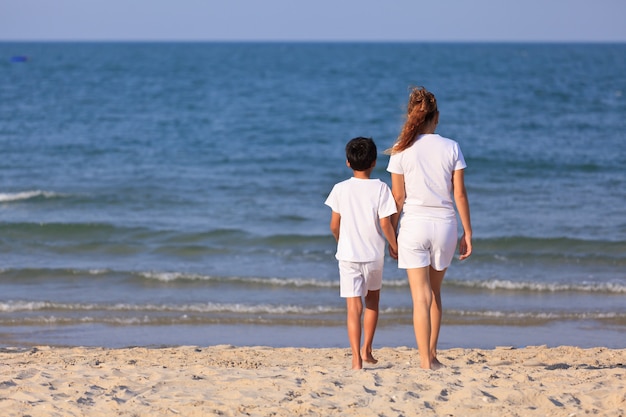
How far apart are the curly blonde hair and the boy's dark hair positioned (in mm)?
136

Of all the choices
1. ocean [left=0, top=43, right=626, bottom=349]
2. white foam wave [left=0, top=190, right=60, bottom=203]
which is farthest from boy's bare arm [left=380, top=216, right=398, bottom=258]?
white foam wave [left=0, top=190, right=60, bottom=203]

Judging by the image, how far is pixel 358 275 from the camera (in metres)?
5.30

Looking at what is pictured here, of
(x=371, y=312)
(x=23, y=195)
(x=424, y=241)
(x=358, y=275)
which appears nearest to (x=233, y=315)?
(x=371, y=312)

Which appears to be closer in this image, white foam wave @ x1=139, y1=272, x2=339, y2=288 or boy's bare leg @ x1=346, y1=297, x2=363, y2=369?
boy's bare leg @ x1=346, y1=297, x2=363, y2=369

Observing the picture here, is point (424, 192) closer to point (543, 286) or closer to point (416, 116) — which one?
point (416, 116)

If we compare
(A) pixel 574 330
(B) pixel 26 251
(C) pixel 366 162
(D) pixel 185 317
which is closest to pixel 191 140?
(B) pixel 26 251

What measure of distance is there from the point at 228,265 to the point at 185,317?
7.20 ft

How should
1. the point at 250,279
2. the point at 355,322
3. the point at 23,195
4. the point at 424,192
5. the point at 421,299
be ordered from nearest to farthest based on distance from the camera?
the point at 424,192 → the point at 421,299 → the point at 355,322 → the point at 250,279 → the point at 23,195

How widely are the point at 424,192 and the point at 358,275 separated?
0.71 meters

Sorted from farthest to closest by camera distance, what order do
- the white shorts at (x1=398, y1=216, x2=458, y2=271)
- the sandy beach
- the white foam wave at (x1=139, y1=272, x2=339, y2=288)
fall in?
the white foam wave at (x1=139, y1=272, x2=339, y2=288) < the white shorts at (x1=398, y1=216, x2=458, y2=271) < the sandy beach

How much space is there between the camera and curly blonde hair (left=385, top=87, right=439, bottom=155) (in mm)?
5105

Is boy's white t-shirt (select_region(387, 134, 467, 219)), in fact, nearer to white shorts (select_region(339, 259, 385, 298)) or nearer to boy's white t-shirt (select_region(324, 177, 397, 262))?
boy's white t-shirt (select_region(324, 177, 397, 262))

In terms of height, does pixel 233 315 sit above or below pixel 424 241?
below

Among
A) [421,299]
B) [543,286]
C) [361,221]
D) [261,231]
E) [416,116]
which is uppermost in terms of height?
[416,116]
